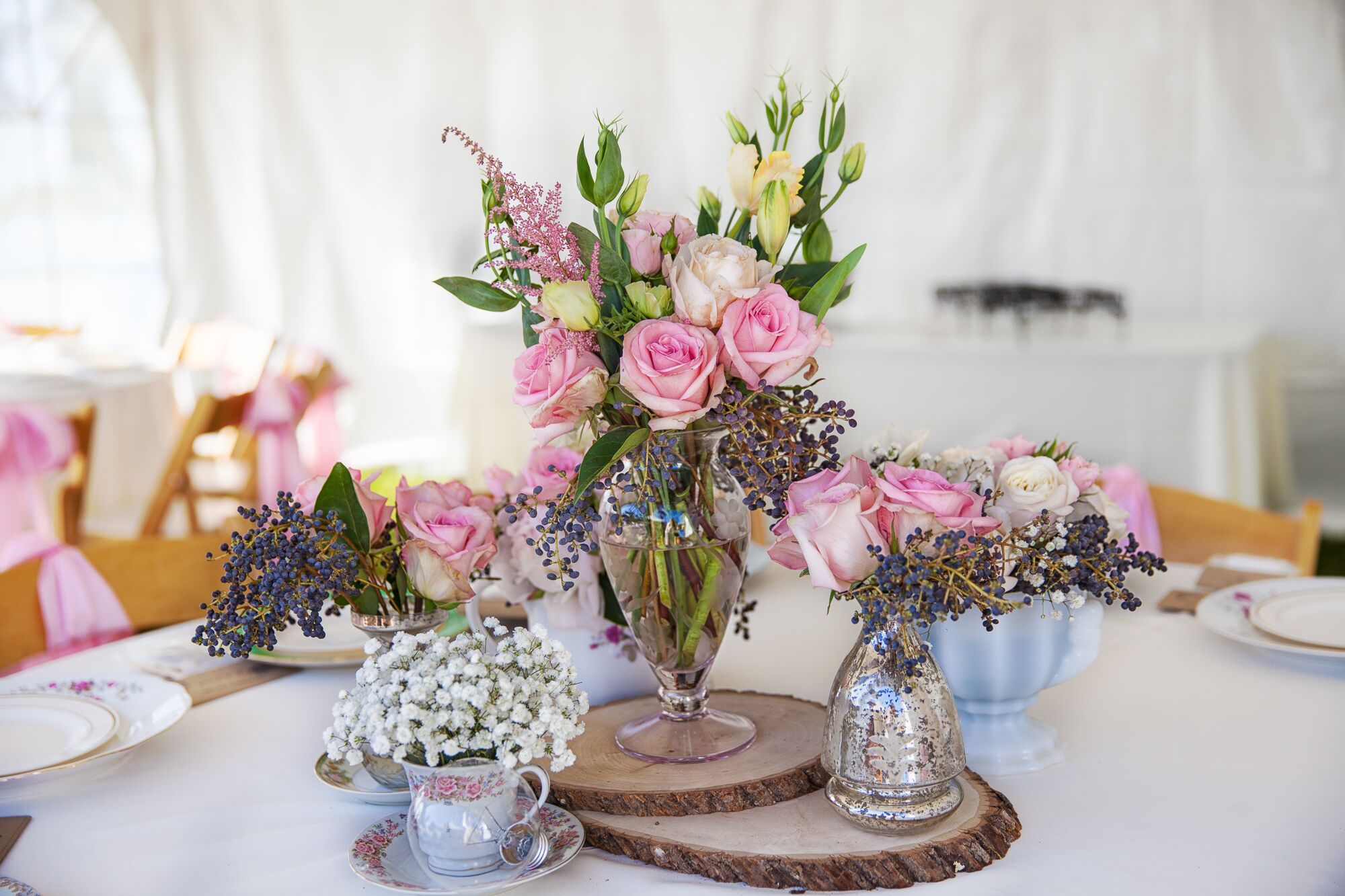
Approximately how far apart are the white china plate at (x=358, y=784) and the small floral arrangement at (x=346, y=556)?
0.11 meters

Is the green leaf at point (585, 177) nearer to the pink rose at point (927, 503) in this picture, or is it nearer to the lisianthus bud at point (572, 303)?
the lisianthus bud at point (572, 303)

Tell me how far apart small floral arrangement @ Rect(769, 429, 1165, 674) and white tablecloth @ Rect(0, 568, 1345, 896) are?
16 cm

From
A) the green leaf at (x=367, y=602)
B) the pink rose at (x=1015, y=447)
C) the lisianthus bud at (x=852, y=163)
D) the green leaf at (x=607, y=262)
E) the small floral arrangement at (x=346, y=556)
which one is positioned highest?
the lisianthus bud at (x=852, y=163)

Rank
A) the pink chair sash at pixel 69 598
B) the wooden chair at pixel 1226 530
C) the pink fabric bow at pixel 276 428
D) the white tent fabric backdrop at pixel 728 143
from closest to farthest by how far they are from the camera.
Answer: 1. the pink chair sash at pixel 69 598
2. the wooden chair at pixel 1226 530
3. the pink fabric bow at pixel 276 428
4. the white tent fabric backdrop at pixel 728 143

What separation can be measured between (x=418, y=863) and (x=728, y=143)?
13.1 feet

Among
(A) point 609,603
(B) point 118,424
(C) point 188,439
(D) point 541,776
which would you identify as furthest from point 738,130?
(B) point 118,424

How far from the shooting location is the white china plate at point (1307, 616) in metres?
1.19

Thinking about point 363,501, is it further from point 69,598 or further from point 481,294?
point 69,598

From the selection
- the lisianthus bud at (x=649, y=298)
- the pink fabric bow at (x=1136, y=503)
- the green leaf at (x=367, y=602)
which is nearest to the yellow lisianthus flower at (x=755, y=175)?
the lisianthus bud at (x=649, y=298)

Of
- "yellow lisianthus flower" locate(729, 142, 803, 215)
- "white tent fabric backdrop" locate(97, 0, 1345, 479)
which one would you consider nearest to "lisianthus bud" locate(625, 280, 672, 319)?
"yellow lisianthus flower" locate(729, 142, 803, 215)

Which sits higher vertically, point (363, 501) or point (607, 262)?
point (607, 262)

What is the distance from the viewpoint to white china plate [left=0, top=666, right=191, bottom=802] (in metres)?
0.95

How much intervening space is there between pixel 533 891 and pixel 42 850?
386 mm

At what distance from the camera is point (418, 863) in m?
0.79
